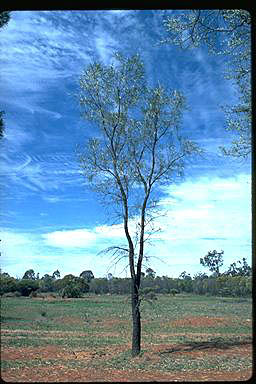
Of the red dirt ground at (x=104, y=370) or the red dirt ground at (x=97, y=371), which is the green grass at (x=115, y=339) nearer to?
the red dirt ground at (x=104, y=370)

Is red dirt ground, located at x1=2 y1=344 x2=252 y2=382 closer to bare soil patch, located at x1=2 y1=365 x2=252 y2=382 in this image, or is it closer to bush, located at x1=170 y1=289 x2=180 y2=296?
bare soil patch, located at x1=2 y1=365 x2=252 y2=382

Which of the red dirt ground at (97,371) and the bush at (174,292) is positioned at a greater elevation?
the red dirt ground at (97,371)

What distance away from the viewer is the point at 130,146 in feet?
34.0

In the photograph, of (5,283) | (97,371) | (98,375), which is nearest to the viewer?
(98,375)

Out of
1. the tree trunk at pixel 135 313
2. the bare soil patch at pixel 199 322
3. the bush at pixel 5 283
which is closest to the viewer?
the tree trunk at pixel 135 313

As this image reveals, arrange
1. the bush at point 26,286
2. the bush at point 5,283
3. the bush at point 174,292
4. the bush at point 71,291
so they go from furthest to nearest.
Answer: the bush at point 174,292 < the bush at point 71,291 < the bush at point 26,286 < the bush at point 5,283

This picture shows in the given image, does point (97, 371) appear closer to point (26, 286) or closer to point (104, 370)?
point (104, 370)

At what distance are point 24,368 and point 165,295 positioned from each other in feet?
162

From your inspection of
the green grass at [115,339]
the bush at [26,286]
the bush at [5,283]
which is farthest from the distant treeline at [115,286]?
the green grass at [115,339]

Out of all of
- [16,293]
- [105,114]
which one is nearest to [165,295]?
[16,293]

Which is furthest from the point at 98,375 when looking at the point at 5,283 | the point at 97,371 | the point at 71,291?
the point at 71,291

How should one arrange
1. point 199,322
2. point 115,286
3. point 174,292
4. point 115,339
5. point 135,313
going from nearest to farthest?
point 135,313
point 115,339
point 199,322
point 115,286
point 174,292

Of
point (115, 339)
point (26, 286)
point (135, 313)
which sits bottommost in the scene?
point (115, 339)
